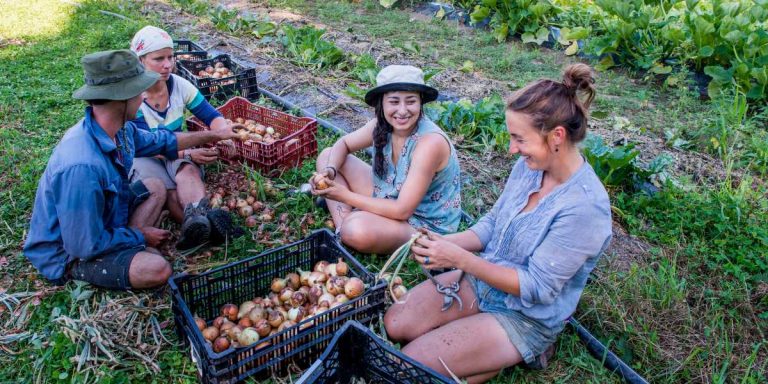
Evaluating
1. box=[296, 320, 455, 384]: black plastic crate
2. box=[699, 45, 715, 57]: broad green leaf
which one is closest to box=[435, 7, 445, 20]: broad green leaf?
box=[699, 45, 715, 57]: broad green leaf

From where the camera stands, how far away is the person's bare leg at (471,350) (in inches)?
94.3

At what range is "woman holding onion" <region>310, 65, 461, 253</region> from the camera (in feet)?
9.91

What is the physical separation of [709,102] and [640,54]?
1.21m

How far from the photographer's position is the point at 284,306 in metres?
2.86

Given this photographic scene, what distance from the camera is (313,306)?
108 inches

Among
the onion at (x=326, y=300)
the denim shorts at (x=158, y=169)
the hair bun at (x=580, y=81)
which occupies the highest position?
the hair bun at (x=580, y=81)

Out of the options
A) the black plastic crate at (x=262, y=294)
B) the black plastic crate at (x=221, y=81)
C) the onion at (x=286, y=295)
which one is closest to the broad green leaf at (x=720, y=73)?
the black plastic crate at (x=221, y=81)

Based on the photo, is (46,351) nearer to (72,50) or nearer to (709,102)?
(72,50)

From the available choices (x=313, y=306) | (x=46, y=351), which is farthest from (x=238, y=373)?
(x=46, y=351)

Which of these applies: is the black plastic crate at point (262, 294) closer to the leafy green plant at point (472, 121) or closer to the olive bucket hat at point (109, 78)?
the olive bucket hat at point (109, 78)

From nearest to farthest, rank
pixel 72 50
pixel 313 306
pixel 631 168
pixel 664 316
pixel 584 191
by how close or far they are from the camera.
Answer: pixel 584 191 → pixel 313 306 → pixel 664 316 → pixel 631 168 → pixel 72 50

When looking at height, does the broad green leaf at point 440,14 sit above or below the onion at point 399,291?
above

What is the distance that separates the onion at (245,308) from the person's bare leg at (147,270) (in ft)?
1.63

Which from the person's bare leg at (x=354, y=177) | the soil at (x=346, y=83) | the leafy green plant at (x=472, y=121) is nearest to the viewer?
the person's bare leg at (x=354, y=177)
